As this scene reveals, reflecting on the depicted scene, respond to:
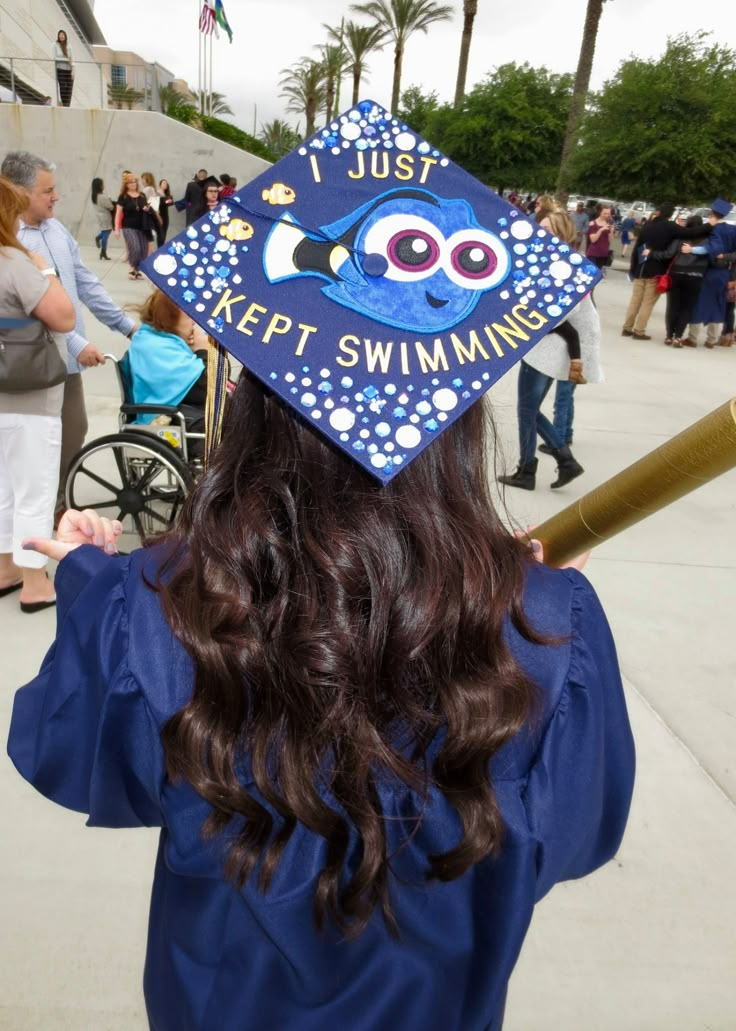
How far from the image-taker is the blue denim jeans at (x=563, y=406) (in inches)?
204

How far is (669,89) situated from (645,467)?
60.2 feet

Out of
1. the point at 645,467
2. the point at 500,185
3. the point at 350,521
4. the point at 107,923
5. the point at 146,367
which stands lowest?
the point at 107,923

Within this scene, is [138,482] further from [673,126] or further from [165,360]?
[673,126]

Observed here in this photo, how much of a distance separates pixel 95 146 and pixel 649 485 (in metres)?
19.5

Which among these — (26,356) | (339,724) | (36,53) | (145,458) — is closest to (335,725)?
(339,724)

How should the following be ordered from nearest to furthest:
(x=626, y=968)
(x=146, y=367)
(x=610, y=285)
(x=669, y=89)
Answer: (x=626, y=968)
(x=146, y=367)
(x=669, y=89)
(x=610, y=285)

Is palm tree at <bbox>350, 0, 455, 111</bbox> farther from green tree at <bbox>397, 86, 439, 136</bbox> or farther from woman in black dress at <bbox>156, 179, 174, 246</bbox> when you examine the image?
woman in black dress at <bbox>156, 179, 174, 246</bbox>

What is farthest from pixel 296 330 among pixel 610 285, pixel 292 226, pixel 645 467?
pixel 610 285

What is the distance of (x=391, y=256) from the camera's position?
0.96m

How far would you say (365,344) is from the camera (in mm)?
947

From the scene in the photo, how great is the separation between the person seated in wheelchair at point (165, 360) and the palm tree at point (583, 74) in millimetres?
17640

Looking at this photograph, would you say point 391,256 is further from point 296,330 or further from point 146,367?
point 146,367

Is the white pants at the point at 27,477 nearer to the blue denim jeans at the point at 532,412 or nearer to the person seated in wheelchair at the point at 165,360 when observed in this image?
the person seated in wheelchair at the point at 165,360

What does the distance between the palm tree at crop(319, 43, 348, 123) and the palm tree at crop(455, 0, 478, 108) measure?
14934 millimetres
